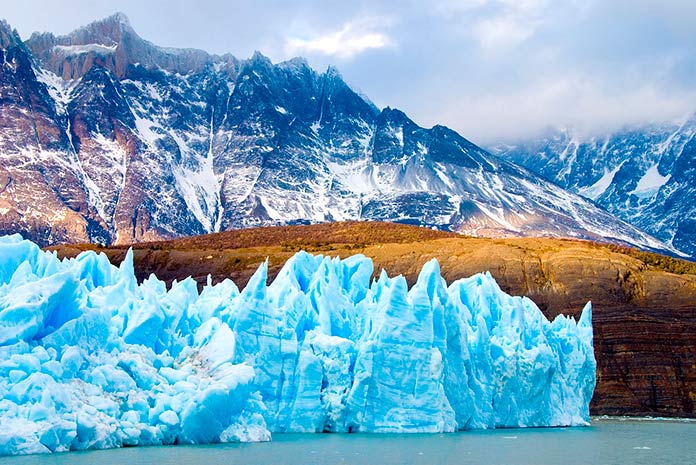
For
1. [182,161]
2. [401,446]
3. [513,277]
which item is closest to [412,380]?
[401,446]

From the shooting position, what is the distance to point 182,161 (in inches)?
7594

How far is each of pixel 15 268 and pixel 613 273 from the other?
204ft

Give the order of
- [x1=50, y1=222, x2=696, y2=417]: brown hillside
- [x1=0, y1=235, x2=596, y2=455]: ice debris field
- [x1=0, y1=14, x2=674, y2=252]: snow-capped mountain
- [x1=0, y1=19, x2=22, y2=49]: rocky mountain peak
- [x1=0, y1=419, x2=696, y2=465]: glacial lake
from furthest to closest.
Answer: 1. [x1=0, y1=19, x2=22, y2=49]: rocky mountain peak
2. [x1=0, y1=14, x2=674, y2=252]: snow-capped mountain
3. [x1=50, y1=222, x2=696, y2=417]: brown hillside
4. [x1=0, y1=235, x2=596, y2=455]: ice debris field
5. [x1=0, y1=419, x2=696, y2=465]: glacial lake

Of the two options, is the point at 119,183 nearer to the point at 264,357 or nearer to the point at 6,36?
the point at 6,36

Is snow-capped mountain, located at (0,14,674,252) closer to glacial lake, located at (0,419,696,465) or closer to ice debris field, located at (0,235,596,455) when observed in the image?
ice debris field, located at (0,235,596,455)

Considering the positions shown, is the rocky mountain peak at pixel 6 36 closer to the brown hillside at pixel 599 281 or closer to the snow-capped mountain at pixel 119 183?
the snow-capped mountain at pixel 119 183

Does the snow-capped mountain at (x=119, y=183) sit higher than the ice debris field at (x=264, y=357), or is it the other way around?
the snow-capped mountain at (x=119, y=183)

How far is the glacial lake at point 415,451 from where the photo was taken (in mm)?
29219

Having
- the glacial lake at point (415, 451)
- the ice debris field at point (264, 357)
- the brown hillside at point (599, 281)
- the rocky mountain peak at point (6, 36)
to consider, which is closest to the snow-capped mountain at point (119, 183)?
the rocky mountain peak at point (6, 36)

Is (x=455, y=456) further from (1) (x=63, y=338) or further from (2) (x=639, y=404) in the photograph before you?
(2) (x=639, y=404)

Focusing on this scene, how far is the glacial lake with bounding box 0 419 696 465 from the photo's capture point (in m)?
29.2

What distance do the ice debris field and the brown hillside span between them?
2746 centimetres

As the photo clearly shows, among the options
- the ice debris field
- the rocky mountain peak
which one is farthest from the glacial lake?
the rocky mountain peak

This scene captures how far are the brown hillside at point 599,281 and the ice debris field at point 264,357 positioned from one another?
1081 inches
